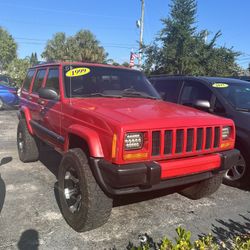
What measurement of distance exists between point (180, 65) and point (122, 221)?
18173 mm

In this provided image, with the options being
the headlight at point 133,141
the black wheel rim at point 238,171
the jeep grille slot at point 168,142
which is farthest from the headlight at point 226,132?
the headlight at point 133,141

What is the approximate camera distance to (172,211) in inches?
171

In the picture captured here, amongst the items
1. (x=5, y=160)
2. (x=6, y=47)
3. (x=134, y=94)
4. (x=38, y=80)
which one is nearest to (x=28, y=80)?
(x=38, y=80)

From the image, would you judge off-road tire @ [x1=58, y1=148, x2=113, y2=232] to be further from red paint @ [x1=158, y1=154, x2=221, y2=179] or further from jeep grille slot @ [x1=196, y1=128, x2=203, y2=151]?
jeep grille slot @ [x1=196, y1=128, x2=203, y2=151]

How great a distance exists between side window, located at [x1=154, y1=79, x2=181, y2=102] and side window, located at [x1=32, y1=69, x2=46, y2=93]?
2.42 meters

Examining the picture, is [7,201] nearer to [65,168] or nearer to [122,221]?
[65,168]

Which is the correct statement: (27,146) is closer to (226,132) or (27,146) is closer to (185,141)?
(185,141)

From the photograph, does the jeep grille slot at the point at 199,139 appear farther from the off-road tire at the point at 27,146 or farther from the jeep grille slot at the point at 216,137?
the off-road tire at the point at 27,146

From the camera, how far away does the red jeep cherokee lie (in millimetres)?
3268

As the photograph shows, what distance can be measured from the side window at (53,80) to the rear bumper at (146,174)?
6.00 ft

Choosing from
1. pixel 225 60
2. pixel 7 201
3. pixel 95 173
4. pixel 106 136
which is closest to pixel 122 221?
pixel 95 173

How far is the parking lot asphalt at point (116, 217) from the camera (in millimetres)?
3531

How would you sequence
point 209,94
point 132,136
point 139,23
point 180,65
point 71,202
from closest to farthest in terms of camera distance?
1. point 132,136
2. point 71,202
3. point 209,94
4. point 180,65
5. point 139,23

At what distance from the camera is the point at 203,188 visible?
15.1ft
